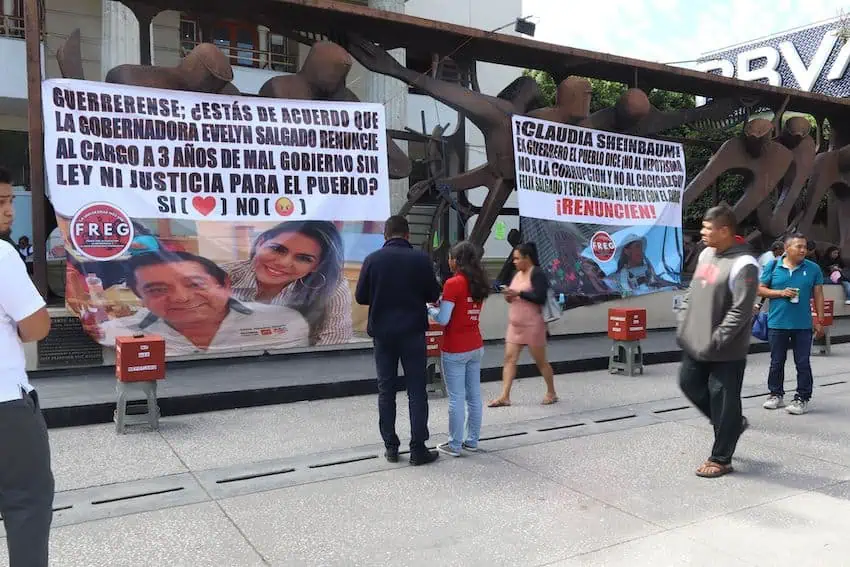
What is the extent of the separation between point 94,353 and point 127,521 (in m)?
4.18

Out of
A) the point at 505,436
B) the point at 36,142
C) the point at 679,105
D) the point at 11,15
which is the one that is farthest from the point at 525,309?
the point at 679,105

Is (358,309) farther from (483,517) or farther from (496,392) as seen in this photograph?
(483,517)

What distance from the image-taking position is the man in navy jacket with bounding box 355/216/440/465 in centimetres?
485

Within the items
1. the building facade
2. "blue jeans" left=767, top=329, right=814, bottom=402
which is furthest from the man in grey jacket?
the building facade

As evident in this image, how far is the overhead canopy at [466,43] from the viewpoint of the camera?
8.45m

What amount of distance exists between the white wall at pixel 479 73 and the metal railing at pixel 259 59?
349 cm

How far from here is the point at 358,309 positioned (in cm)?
874

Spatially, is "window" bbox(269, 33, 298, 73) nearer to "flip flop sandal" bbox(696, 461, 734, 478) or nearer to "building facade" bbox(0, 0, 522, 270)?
"building facade" bbox(0, 0, 522, 270)

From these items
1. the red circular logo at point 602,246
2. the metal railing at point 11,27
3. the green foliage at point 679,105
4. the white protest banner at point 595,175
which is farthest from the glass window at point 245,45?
the red circular logo at point 602,246

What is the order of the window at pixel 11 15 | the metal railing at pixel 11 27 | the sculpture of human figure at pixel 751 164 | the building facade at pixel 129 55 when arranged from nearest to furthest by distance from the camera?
the sculpture of human figure at pixel 751 164
the building facade at pixel 129 55
the metal railing at pixel 11 27
the window at pixel 11 15

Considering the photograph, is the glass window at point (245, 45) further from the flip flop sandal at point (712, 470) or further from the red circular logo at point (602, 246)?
the flip flop sandal at point (712, 470)

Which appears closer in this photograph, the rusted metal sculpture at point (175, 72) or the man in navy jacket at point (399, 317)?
the man in navy jacket at point (399, 317)

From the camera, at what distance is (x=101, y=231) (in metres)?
7.28

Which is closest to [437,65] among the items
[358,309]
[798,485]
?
[358,309]
